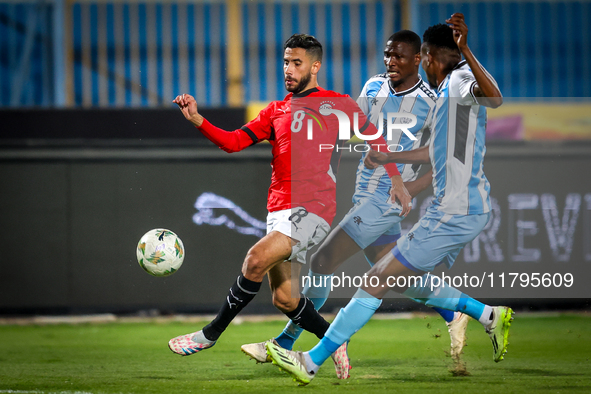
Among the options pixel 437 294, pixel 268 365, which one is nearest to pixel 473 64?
pixel 437 294

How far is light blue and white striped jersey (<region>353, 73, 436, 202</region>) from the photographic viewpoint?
4906 millimetres

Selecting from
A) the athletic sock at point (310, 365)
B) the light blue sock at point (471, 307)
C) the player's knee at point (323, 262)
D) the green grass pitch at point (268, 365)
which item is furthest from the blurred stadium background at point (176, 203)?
the athletic sock at point (310, 365)

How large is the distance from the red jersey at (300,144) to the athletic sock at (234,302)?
0.48 m

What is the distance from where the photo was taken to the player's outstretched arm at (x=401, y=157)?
485 cm

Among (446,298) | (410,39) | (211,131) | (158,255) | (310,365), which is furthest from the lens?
(410,39)

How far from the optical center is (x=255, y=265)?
4.29 meters

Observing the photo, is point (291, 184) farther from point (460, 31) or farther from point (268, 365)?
point (268, 365)

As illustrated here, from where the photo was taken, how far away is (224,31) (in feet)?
29.8

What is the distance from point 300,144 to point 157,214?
3.19 meters

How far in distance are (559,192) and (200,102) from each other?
4338 millimetres

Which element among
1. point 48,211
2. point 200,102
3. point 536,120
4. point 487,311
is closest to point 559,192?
point 536,120

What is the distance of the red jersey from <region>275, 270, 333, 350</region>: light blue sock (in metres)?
0.53

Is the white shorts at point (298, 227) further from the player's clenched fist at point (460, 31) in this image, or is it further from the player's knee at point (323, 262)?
the player's clenched fist at point (460, 31)

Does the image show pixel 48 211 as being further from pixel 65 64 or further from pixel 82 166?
pixel 65 64
